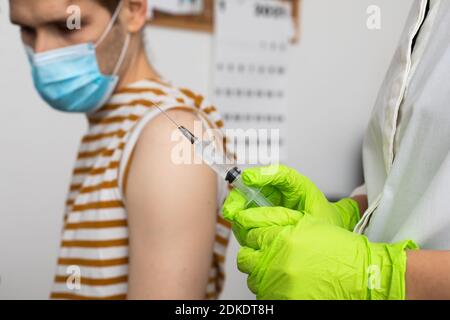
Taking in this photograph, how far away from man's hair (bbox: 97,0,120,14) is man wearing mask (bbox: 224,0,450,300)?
569 millimetres

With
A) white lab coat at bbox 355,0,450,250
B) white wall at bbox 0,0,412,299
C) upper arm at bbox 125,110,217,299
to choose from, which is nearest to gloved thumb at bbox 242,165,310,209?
white lab coat at bbox 355,0,450,250

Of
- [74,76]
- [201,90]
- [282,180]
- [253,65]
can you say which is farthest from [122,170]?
[253,65]

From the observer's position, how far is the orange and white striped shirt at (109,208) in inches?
41.0

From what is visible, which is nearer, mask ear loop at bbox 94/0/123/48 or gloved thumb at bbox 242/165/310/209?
gloved thumb at bbox 242/165/310/209

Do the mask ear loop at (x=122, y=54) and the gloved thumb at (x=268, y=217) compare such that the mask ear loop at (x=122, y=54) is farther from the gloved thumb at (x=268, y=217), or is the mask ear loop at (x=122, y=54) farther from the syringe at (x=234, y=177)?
the gloved thumb at (x=268, y=217)

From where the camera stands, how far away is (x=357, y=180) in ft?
6.54

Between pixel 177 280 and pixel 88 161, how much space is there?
1.29 ft

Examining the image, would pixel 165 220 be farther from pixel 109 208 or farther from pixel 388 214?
pixel 388 214

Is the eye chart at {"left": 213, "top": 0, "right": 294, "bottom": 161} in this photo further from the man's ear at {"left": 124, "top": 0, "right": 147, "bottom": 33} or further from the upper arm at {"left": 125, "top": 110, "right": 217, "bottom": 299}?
the upper arm at {"left": 125, "top": 110, "right": 217, "bottom": 299}

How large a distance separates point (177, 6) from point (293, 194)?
A: 970mm

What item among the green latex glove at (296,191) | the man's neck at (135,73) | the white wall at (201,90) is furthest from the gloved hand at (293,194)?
the white wall at (201,90)

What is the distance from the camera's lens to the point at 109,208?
3.42ft

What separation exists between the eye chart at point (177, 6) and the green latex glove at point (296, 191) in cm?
92

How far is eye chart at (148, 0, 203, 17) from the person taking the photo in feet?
5.22
